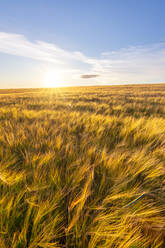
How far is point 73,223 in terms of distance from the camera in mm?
523

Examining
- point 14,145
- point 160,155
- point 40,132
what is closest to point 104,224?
point 160,155

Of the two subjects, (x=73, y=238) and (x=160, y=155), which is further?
(x=160, y=155)

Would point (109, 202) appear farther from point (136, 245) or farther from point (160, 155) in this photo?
point (160, 155)

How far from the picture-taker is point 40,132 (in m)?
1.56

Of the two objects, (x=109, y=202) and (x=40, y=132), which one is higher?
(x=40, y=132)

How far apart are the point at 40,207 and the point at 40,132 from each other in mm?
1107

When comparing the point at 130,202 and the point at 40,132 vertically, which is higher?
the point at 40,132

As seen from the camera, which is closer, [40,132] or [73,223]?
[73,223]

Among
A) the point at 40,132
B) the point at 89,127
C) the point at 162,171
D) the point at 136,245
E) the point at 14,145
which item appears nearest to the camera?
the point at 136,245

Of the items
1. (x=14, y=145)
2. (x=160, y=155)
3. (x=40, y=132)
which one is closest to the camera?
(x=160, y=155)

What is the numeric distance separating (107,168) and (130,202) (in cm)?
27

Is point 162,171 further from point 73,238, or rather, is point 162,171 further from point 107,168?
point 73,238

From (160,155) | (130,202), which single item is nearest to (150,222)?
(130,202)

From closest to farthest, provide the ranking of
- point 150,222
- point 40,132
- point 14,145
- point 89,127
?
point 150,222 → point 14,145 → point 40,132 → point 89,127
